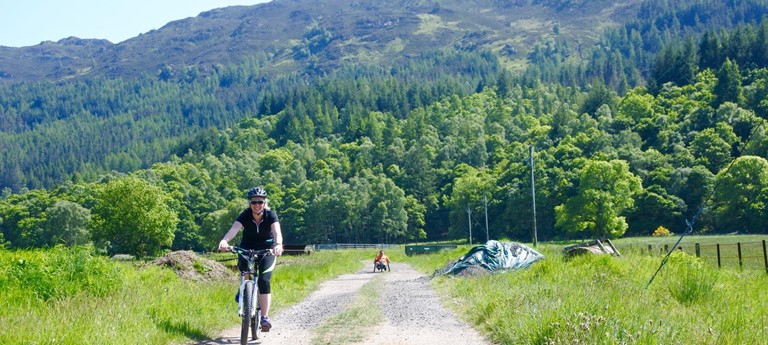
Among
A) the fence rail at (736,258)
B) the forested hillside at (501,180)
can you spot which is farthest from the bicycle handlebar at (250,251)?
the forested hillside at (501,180)

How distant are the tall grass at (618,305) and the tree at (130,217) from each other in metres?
71.3

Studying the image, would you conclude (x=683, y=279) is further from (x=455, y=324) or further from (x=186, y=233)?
(x=186, y=233)

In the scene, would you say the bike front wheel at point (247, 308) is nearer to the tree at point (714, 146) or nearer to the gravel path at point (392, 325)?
the gravel path at point (392, 325)

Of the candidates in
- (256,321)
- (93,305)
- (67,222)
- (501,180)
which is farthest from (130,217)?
(256,321)

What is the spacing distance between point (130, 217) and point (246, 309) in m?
77.6

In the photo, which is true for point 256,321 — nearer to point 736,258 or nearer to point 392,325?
point 392,325

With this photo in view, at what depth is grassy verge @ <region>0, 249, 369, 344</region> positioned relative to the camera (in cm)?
941

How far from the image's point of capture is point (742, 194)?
266ft

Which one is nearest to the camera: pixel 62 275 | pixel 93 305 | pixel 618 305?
pixel 618 305

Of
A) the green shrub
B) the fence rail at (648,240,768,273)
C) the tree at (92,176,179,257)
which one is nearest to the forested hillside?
the tree at (92,176,179,257)

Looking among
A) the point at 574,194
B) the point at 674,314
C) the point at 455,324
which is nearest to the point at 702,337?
the point at 674,314

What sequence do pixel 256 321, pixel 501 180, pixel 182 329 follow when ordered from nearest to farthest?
pixel 256 321 → pixel 182 329 → pixel 501 180

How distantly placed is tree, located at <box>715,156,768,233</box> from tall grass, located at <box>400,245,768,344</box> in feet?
227

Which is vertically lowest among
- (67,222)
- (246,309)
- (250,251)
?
(67,222)
